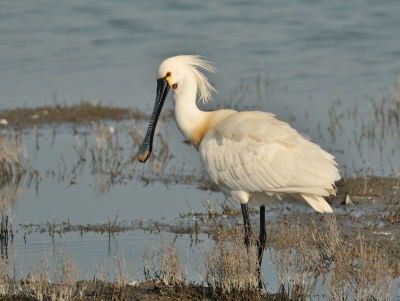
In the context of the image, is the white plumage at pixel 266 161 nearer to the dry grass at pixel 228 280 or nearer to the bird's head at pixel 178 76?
the dry grass at pixel 228 280

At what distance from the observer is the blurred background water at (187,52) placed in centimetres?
1075

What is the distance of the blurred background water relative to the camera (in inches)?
423

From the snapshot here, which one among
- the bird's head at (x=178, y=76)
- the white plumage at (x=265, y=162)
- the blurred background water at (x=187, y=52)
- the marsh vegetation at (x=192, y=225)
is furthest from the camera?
the blurred background water at (x=187, y=52)

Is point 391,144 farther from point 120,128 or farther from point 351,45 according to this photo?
point 351,45

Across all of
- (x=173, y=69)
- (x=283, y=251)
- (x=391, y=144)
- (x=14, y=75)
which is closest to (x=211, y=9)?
(x=14, y=75)

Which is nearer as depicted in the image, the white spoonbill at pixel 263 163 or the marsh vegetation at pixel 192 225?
the marsh vegetation at pixel 192 225

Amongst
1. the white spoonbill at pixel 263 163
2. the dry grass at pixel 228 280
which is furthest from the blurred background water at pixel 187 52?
the white spoonbill at pixel 263 163

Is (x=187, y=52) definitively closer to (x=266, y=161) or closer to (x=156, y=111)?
(x=156, y=111)

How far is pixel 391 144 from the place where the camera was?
12.4m

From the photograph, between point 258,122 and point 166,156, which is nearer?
point 258,122

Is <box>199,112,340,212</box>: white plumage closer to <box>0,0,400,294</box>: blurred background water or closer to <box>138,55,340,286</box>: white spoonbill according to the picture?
<box>138,55,340,286</box>: white spoonbill

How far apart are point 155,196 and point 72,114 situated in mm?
4395

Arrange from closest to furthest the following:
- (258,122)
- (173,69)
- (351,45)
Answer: (258,122) < (173,69) < (351,45)

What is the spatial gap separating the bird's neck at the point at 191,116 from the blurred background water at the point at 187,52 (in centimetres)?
163
